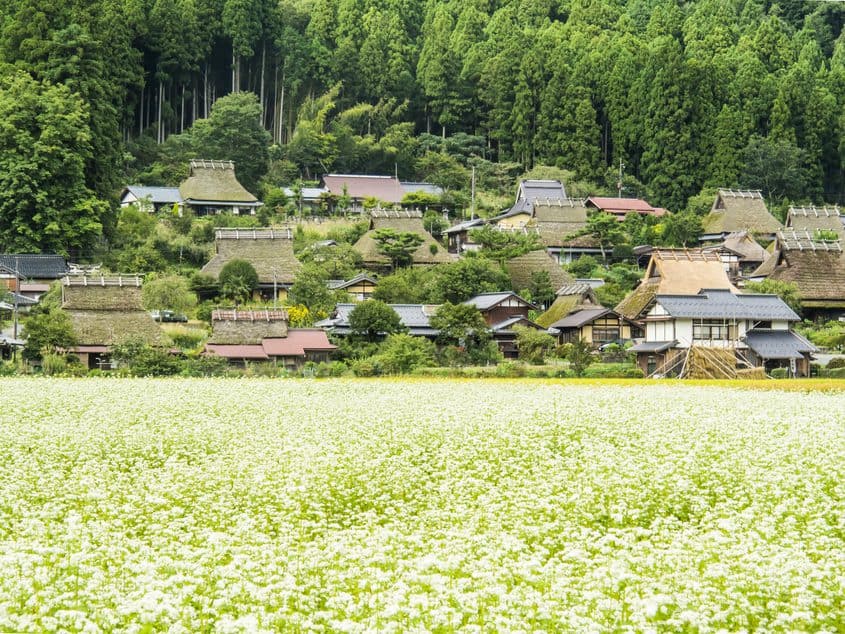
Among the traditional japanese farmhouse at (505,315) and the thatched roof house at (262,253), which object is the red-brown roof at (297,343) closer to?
the traditional japanese farmhouse at (505,315)

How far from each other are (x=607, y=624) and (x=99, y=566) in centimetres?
367

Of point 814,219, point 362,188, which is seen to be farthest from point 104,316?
point 814,219

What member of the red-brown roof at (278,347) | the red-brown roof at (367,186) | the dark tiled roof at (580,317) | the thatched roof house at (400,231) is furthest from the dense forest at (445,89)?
the dark tiled roof at (580,317)

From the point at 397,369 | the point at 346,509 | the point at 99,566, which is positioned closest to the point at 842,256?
the point at 397,369

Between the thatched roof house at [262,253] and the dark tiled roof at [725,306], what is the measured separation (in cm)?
1538

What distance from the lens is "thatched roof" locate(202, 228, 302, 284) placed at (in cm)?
4416

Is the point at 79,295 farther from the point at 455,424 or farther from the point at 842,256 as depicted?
the point at 842,256

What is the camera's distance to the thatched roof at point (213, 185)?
53.6 metres

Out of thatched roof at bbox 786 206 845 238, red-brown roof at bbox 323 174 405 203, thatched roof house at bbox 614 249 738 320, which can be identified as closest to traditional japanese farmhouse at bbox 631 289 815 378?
thatched roof house at bbox 614 249 738 320

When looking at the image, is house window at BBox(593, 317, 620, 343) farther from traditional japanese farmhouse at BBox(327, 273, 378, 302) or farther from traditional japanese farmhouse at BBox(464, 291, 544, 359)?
traditional japanese farmhouse at BBox(327, 273, 378, 302)

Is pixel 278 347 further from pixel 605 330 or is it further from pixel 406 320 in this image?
pixel 605 330

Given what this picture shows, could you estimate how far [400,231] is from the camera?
47969 mm

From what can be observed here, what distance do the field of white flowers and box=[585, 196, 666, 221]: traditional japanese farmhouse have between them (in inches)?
1471

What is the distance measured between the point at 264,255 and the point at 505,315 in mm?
10184
